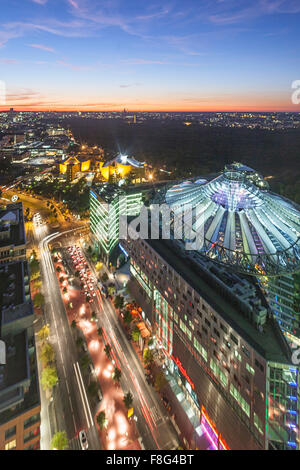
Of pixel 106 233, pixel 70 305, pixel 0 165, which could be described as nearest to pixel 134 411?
pixel 70 305

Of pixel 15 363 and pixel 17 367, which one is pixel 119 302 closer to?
pixel 15 363

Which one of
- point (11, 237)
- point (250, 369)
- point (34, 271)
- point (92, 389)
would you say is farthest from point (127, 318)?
point (11, 237)

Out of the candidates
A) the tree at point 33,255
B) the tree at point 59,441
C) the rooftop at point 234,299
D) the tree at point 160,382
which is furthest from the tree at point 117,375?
the tree at point 33,255

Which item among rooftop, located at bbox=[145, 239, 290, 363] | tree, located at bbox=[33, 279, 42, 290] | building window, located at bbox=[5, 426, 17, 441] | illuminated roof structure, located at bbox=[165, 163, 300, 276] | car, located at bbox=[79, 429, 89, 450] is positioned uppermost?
illuminated roof structure, located at bbox=[165, 163, 300, 276]

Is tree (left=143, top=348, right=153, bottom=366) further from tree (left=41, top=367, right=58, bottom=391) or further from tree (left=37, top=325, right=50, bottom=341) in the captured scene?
tree (left=37, top=325, right=50, bottom=341)

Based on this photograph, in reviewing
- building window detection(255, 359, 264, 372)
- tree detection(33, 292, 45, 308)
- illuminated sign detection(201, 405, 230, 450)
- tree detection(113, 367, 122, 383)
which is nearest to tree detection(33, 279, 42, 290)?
tree detection(33, 292, 45, 308)
